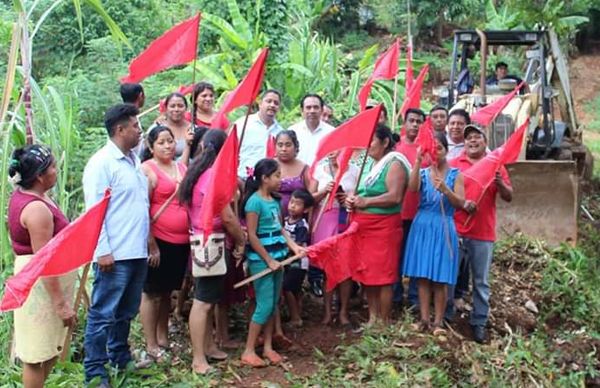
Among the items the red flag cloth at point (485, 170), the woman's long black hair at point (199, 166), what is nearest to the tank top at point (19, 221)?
the woman's long black hair at point (199, 166)

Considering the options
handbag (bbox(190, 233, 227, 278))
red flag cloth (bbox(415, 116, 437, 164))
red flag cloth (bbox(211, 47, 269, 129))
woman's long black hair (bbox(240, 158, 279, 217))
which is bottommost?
handbag (bbox(190, 233, 227, 278))

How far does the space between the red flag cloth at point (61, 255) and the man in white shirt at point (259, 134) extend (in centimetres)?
192

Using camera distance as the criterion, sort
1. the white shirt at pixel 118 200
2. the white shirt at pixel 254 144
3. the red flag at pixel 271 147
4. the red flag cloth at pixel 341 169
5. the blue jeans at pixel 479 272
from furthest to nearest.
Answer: the white shirt at pixel 254 144, the red flag at pixel 271 147, the blue jeans at pixel 479 272, the red flag cloth at pixel 341 169, the white shirt at pixel 118 200

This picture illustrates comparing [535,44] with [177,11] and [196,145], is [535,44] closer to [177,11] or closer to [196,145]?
[196,145]

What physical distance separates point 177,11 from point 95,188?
39.6 ft

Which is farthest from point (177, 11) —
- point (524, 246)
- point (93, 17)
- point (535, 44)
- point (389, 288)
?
point (389, 288)

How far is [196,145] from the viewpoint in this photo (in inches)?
185

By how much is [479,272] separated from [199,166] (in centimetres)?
214

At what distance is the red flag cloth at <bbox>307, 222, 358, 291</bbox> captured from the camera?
16.1 feet

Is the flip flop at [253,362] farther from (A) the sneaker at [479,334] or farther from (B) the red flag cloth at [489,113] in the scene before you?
(B) the red flag cloth at [489,113]

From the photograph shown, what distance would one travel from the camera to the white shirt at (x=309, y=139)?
564 centimetres

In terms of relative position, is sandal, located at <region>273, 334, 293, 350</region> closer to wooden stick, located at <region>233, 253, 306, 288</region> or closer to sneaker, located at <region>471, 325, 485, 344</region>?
wooden stick, located at <region>233, 253, 306, 288</region>

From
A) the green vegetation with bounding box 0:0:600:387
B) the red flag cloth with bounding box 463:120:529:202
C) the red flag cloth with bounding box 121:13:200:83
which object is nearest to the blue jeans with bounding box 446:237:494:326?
the green vegetation with bounding box 0:0:600:387

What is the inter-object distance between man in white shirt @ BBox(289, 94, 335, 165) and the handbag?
1430 millimetres
